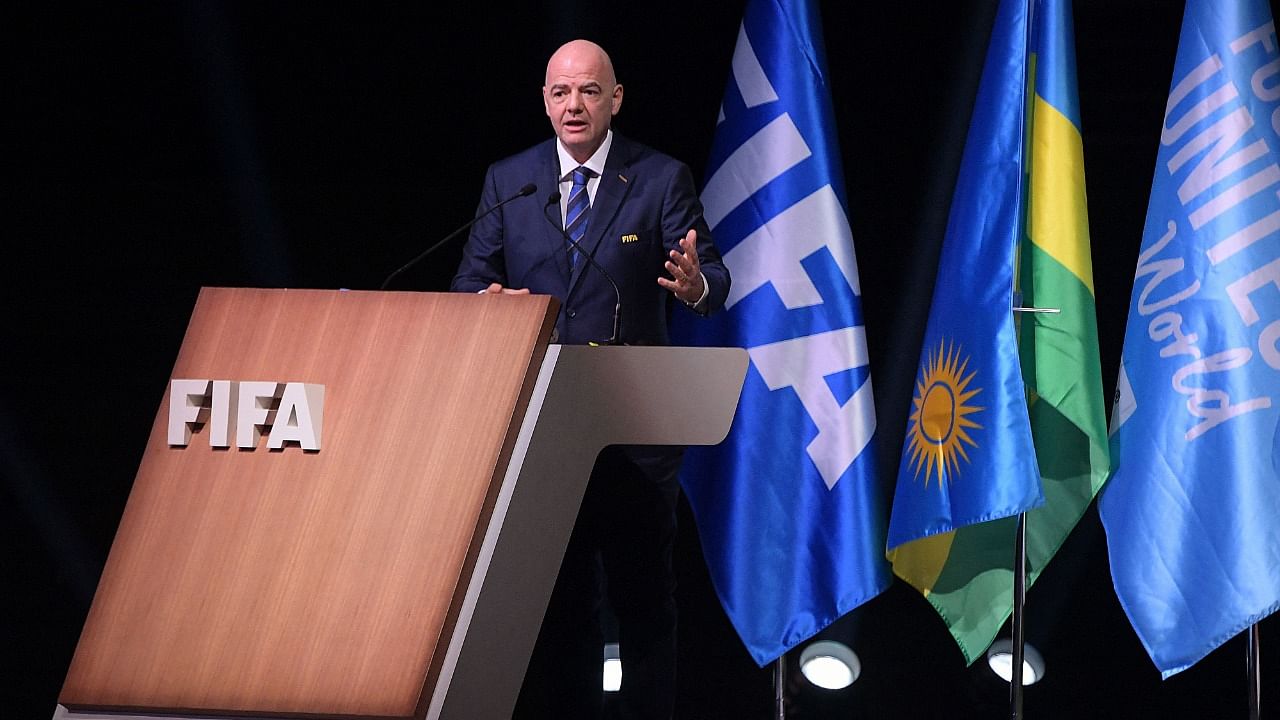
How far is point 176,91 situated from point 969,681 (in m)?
2.48

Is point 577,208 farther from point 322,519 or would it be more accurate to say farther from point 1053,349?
point 1053,349

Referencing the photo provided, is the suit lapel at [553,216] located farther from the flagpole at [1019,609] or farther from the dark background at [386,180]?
the flagpole at [1019,609]

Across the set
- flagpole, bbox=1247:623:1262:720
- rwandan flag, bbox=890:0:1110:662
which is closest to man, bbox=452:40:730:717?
rwandan flag, bbox=890:0:1110:662

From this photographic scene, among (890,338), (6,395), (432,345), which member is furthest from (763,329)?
(6,395)

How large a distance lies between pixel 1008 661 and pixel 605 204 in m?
1.64

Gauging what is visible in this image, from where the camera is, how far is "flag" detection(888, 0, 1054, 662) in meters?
2.69

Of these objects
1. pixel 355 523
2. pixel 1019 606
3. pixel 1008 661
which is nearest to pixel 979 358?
pixel 1019 606

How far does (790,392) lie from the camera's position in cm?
289

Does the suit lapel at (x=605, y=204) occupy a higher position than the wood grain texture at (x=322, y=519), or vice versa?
the suit lapel at (x=605, y=204)

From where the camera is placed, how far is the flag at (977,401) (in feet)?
8.82

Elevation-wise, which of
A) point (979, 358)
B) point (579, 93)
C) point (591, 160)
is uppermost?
point (579, 93)

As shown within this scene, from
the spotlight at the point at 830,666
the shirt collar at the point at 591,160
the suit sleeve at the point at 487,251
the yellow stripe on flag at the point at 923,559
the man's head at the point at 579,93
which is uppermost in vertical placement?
the man's head at the point at 579,93

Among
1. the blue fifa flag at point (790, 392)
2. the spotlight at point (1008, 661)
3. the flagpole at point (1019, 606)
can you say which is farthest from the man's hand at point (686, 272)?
the spotlight at point (1008, 661)

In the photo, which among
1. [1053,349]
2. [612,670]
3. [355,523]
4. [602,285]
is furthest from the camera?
[612,670]
